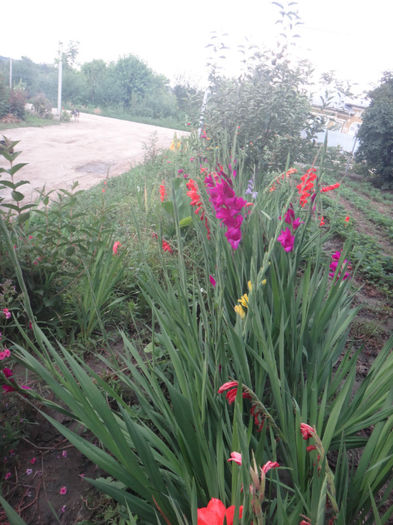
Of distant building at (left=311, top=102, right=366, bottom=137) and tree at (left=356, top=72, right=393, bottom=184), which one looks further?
tree at (left=356, top=72, right=393, bottom=184)

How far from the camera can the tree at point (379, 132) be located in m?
10.0

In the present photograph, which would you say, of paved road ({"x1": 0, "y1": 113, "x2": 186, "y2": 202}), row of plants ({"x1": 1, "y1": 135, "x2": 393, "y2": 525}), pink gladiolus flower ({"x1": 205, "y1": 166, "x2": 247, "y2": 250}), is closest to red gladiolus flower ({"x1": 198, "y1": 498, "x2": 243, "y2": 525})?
row of plants ({"x1": 1, "y1": 135, "x2": 393, "y2": 525})

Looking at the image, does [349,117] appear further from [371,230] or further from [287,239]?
[287,239]

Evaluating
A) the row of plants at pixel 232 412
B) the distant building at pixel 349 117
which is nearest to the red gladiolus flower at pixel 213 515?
the row of plants at pixel 232 412

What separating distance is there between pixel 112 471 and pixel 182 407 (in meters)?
0.17

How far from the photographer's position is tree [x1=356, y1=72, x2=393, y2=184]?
32.9ft

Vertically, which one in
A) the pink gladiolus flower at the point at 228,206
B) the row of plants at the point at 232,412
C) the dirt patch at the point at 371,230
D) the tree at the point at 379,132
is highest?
the tree at the point at 379,132

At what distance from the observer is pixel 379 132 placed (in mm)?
10062

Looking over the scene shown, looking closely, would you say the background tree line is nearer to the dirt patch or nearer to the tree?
the tree

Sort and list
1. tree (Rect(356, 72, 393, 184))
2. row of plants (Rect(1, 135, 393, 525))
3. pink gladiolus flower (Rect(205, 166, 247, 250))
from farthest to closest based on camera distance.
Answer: tree (Rect(356, 72, 393, 184))
pink gladiolus flower (Rect(205, 166, 247, 250))
row of plants (Rect(1, 135, 393, 525))

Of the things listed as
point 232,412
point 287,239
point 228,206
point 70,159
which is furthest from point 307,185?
point 70,159

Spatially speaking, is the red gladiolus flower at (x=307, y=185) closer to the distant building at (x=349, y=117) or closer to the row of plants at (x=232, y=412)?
the row of plants at (x=232, y=412)

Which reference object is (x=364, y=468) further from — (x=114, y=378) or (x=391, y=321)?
(x=391, y=321)

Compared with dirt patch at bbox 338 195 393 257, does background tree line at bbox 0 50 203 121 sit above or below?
above
